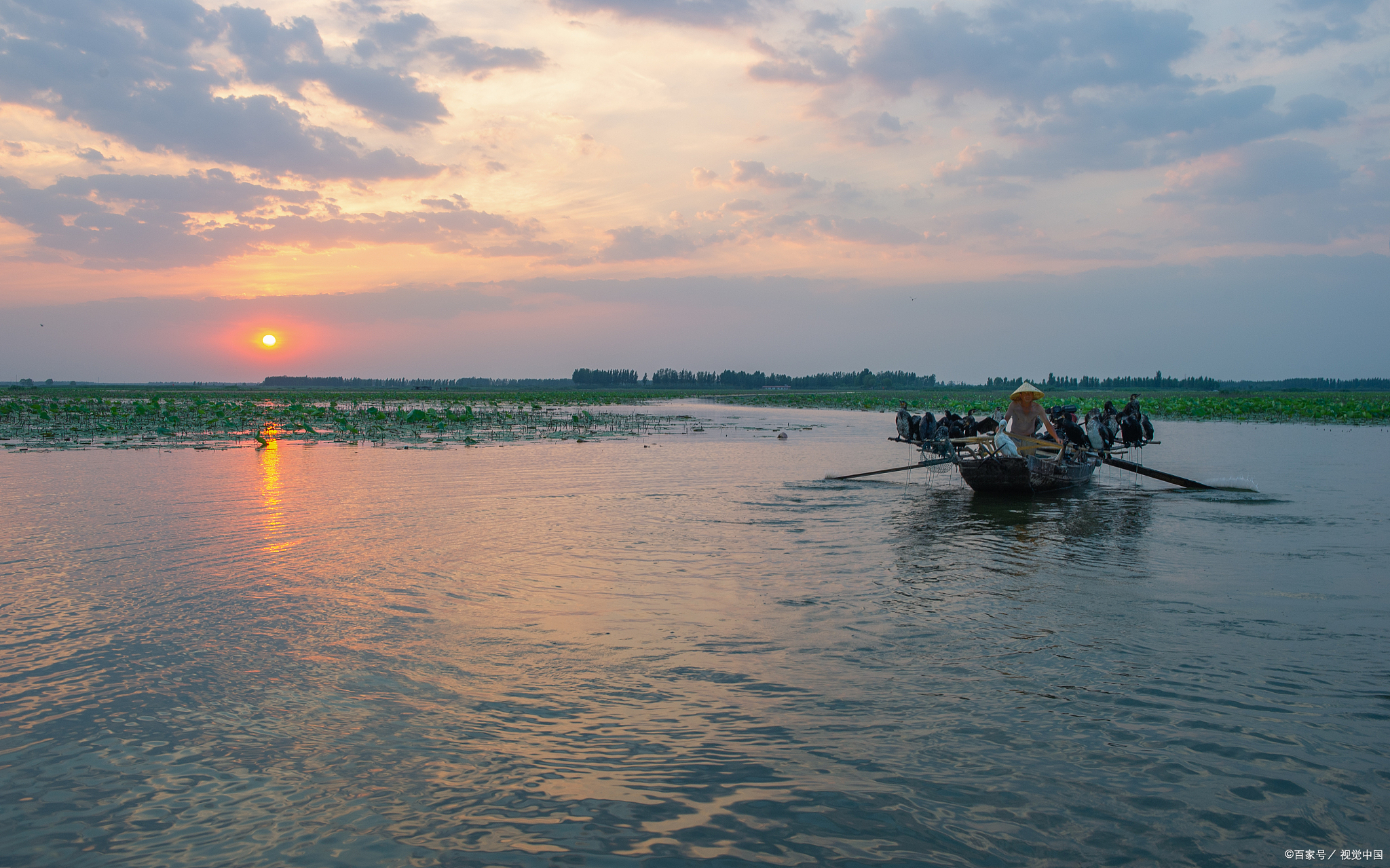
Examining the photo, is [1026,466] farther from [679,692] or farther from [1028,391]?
[679,692]

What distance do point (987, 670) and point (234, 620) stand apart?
6627mm

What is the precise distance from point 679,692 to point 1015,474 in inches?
467

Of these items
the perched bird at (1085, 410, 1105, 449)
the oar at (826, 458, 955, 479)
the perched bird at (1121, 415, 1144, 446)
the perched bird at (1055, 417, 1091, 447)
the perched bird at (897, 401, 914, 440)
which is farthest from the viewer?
the perched bird at (897, 401, 914, 440)

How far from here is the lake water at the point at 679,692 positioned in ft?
12.5

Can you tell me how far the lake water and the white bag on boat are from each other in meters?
3.20

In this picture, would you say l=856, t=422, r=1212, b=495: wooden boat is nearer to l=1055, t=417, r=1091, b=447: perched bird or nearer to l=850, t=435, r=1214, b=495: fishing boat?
l=850, t=435, r=1214, b=495: fishing boat

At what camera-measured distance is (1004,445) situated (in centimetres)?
1531

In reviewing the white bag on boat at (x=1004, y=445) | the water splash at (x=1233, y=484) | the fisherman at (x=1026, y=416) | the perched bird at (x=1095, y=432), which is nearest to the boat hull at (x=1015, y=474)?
the white bag on boat at (x=1004, y=445)

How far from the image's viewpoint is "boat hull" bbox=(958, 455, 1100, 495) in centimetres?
1524

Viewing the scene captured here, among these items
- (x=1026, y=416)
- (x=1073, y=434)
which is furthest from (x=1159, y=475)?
(x=1026, y=416)

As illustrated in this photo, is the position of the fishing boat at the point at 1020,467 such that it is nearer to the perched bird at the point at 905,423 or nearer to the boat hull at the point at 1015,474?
the boat hull at the point at 1015,474

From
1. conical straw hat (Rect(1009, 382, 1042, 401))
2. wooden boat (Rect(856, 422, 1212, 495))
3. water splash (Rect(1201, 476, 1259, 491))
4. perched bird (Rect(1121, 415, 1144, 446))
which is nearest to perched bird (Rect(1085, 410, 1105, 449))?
wooden boat (Rect(856, 422, 1212, 495))

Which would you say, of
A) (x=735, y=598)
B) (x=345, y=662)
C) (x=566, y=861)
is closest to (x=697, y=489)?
(x=735, y=598)

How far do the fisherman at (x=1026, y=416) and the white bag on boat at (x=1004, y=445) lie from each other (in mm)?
974
